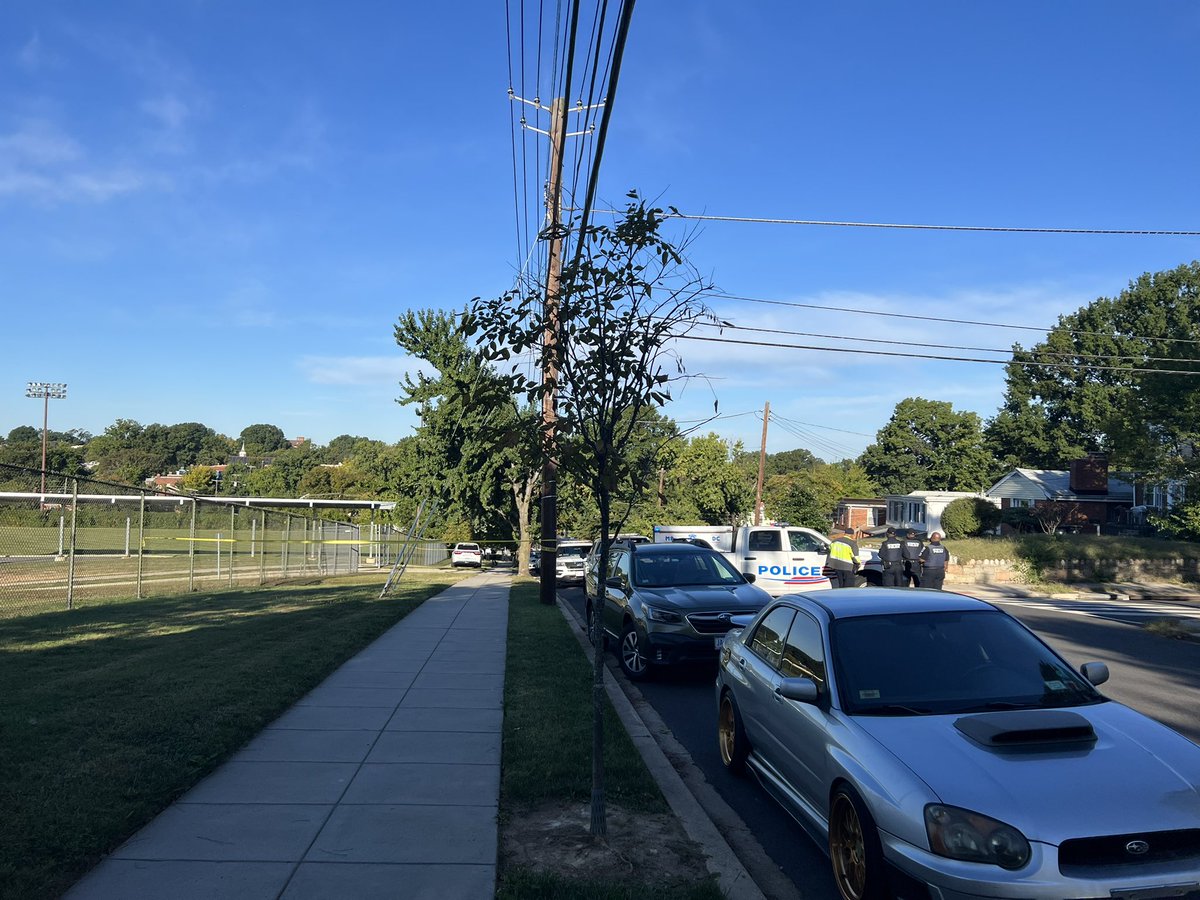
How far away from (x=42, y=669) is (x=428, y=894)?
6493mm

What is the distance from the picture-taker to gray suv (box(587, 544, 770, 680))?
1027 centimetres

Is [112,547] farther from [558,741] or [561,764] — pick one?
[561,764]

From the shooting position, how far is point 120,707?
24.0 ft

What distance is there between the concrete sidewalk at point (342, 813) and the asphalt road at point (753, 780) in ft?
5.41

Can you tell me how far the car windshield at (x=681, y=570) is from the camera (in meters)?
11.7

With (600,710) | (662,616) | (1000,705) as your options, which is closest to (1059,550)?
(662,616)

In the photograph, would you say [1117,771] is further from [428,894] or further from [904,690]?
[428,894]

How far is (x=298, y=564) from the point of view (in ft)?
103

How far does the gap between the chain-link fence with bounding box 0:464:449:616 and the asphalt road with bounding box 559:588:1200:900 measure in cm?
848

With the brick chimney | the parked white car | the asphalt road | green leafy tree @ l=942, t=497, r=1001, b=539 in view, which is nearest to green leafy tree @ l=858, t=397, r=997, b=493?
the brick chimney

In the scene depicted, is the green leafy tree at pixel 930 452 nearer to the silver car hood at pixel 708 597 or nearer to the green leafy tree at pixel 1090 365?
the green leafy tree at pixel 1090 365

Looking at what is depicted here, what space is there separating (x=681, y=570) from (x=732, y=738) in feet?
17.4

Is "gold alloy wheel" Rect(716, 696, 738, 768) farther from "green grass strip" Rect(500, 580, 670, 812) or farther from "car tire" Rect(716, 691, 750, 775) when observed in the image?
"green grass strip" Rect(500, 580, 670, 812)

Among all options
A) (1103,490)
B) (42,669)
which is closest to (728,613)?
(42,669)
